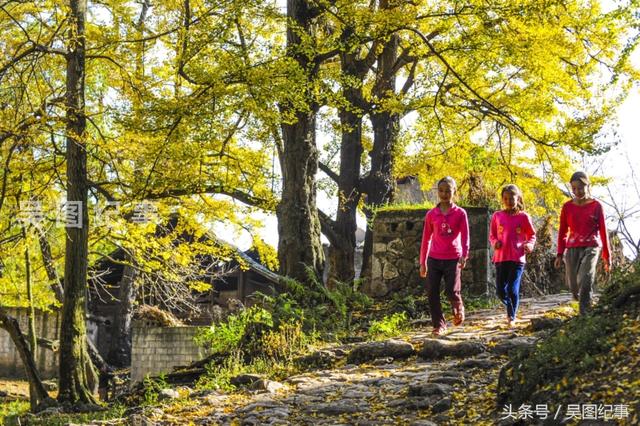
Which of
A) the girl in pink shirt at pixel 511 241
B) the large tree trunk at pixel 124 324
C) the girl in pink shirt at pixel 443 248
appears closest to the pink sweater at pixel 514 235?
the girl in pink shirt at pixel 511 241

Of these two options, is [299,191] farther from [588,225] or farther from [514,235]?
[588,225]

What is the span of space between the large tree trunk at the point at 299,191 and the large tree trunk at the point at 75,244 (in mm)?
3351

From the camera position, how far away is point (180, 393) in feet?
33.3

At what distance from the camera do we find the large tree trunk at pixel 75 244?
46.1 ft

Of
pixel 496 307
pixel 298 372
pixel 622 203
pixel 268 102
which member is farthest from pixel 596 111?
pixel 298 372

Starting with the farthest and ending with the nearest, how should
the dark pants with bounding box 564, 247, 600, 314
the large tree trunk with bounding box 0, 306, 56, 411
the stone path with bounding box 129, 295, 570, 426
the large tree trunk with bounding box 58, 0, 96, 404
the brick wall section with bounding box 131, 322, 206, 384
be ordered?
the brick wall section with bounding box 131, 322, 206, 384, the large tree trunk with bounding box 0, 306, 56, 411, the large tree trunk with bounding box 58, 0, 96, 404, the dark pants with bounding box 564, 247, 600, 314, the stone path with bounding box 129, 295, 570, 426

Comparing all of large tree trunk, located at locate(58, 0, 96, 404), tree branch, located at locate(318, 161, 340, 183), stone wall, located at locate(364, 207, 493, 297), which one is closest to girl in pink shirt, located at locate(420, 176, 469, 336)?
stone wall, located at locate(364, 207, 493, 297)

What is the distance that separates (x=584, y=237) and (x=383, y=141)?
11.0 metres

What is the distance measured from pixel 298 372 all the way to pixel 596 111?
10.4m

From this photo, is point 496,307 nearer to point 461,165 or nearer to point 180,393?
point 180,393

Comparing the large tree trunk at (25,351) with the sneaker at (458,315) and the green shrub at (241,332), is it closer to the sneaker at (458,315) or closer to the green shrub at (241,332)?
the green shrub at (241,332)

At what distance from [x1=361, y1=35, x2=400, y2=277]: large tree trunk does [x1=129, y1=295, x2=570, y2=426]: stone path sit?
30.8 feet

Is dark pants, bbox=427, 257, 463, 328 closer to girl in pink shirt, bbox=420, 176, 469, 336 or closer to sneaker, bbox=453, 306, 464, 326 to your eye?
girl in pink shirt, bbox=420, 176, 469, 336

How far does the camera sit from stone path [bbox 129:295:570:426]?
792 cm
